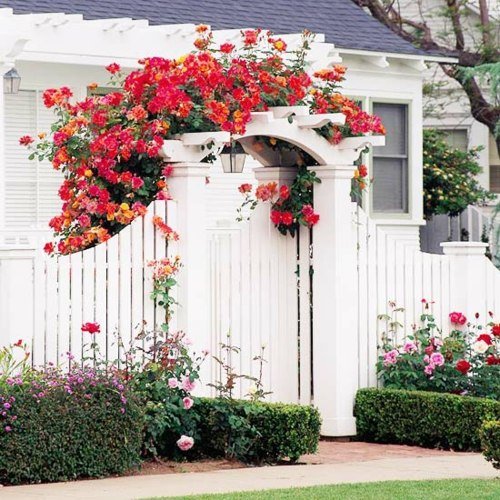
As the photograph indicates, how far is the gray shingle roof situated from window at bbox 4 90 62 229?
44.2 inches

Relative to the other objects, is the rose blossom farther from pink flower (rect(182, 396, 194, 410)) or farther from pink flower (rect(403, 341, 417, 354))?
pink flower (rect(182, 396, 194, 410))

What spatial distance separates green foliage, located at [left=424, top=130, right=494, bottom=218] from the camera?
2456 centimetres

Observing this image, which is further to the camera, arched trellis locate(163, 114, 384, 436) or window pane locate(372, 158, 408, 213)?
window pane locate(372, 158, 408, 213)

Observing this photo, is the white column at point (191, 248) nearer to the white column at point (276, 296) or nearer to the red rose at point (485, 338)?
the white column at point (276, 296)

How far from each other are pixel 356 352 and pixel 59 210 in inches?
241

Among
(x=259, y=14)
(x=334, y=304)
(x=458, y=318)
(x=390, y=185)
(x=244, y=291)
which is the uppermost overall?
(x=259, y=14)

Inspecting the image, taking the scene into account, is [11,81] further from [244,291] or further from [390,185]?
[390,185]

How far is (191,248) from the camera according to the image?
12.1 metres

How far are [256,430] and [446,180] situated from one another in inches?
538

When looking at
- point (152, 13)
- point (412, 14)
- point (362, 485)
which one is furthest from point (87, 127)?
point (412, 14)

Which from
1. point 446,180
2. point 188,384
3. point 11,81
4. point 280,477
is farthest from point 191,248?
point 446,180

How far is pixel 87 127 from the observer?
12.5 metres

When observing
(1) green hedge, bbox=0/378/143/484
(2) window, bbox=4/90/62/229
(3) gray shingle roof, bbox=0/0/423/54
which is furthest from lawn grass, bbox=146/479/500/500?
(3) gray shingle roof, bbox=0/0/423/54

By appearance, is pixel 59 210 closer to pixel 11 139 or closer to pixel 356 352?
pixel 11 139
